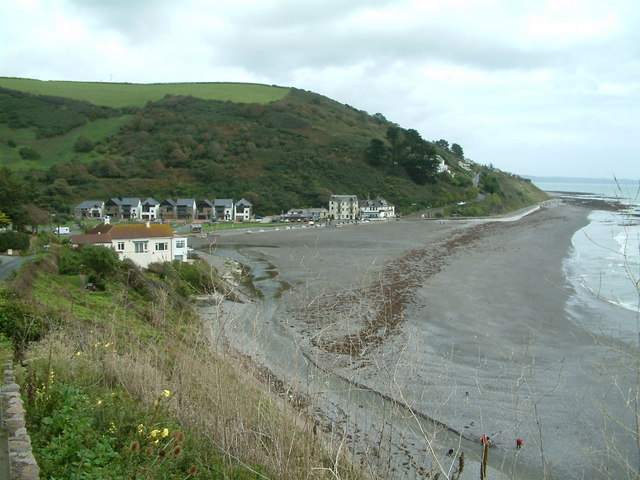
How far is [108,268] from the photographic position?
1778cm

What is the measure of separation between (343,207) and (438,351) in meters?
50.9

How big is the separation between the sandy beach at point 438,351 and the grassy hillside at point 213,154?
32378 millimetres

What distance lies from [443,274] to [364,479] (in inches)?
784

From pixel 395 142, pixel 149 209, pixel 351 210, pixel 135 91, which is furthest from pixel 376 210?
pixel 135 91

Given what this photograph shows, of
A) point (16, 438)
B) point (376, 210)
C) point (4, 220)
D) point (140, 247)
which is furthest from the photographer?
point (376, 210)

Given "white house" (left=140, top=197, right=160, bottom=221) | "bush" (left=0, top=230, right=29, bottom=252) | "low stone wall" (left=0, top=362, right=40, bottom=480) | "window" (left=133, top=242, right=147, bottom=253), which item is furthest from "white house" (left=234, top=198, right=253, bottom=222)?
"low stone wall" (left=0, top=362, right=40, bottom=480)

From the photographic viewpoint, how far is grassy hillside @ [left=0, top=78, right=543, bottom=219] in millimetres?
65188

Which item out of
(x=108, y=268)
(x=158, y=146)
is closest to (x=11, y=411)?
(x=108, y=268)

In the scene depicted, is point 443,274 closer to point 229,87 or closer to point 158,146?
point 158,146

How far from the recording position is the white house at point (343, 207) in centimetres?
6247

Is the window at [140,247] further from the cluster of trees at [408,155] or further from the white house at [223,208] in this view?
the cluster of trees at [408,155]

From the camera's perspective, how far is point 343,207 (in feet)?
206

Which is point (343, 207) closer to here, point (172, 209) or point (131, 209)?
point (172, 209)

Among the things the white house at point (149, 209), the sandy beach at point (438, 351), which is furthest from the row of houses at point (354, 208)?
the sandy beach at point (438, 351)
